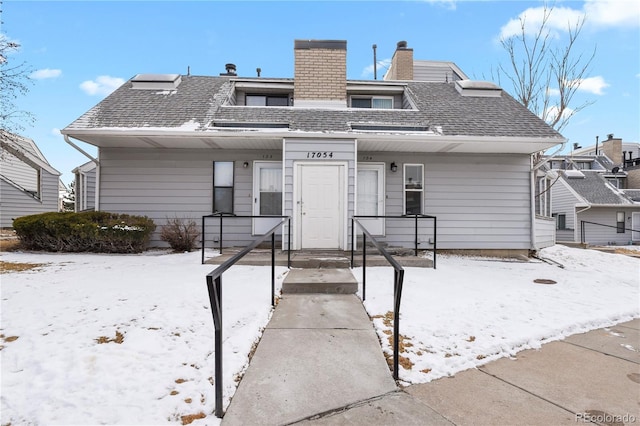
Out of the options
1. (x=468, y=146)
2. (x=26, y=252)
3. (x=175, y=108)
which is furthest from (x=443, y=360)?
(x=26, y=252)

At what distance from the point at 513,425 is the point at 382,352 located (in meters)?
1.06

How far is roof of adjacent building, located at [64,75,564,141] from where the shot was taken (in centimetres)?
748

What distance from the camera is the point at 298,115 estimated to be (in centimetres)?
812

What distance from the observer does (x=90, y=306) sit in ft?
11.2

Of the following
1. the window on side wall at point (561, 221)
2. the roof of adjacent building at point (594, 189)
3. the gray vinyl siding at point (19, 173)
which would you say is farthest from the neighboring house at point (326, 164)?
the roof of adjacent building at point (594, 189)

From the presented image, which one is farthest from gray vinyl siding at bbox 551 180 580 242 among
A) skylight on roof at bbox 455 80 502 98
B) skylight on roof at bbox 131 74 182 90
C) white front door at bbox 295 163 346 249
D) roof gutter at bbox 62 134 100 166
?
roof gutter at bbox 62 134 100 166

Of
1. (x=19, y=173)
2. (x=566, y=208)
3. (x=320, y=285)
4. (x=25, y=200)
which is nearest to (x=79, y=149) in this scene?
(x=320, y=285)

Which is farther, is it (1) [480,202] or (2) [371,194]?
(1) [480,202]

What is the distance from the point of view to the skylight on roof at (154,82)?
9336mm

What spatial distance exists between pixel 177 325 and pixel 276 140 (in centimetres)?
529

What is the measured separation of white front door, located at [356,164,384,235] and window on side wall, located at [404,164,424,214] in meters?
0.74

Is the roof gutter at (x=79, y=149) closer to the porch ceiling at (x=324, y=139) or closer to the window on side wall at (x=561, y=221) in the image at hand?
the porch ceiling at (x=324, y=139)

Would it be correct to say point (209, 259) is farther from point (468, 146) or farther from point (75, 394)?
point (468, 146)

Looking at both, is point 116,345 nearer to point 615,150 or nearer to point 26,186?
point 26,186
